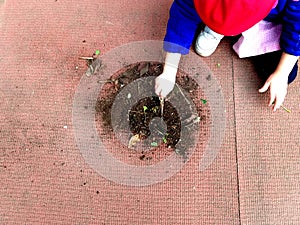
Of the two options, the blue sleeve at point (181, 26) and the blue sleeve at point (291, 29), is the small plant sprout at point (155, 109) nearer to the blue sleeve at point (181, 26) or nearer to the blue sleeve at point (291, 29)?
the blue sleeve at point (181, 26)

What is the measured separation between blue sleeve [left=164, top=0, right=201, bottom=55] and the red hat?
6.9 inches

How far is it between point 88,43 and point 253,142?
49 cm

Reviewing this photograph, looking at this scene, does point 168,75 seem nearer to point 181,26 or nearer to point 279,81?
point 181,26

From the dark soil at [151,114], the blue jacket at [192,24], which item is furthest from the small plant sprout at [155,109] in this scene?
the blue jacket at [192,24]

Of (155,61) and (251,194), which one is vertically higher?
(155,61)

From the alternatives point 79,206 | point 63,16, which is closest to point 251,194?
point 79,206

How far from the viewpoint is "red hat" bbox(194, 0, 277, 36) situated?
53cm

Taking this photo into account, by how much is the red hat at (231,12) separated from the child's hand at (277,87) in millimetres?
236

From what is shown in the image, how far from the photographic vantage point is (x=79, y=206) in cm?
78

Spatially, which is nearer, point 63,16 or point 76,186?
point 76,186

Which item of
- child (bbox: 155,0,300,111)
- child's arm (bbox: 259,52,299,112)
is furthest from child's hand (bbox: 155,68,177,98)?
child's arm (bbox: 259,52,299,112)

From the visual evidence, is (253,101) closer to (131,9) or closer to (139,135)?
(139,135)

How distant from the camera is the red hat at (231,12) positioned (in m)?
0.53

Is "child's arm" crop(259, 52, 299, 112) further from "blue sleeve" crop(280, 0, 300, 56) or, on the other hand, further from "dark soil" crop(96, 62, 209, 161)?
"dark soil" crop(96, 62, 209, 161)
